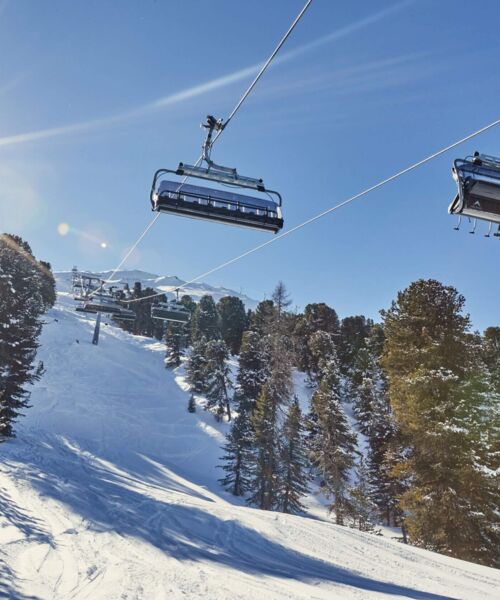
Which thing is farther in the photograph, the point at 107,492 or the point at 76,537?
the point at 107,492

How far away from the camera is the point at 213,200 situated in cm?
908

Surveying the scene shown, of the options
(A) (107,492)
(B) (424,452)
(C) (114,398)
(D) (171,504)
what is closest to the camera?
(D) (171,504)

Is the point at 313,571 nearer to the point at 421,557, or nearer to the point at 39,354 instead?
the point at 421,557

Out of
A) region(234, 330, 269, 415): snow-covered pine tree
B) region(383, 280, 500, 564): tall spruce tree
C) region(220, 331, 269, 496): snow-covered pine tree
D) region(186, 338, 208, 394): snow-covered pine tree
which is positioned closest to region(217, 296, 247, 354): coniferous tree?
region(186, 338, 208, 394): snow-covered pine tree

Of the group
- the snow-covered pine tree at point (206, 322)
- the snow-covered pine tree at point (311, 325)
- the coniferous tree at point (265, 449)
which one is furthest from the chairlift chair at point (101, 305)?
the snow-covered pine tree at point (206, 322)

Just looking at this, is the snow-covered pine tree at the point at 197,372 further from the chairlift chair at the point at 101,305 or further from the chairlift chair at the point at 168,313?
the chairlift chair at the point at 168,313

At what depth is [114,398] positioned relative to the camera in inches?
1594

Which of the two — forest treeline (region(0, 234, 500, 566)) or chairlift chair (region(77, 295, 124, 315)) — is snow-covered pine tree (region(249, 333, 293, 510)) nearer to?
forest treeline (region(0, 234, 500, 566))

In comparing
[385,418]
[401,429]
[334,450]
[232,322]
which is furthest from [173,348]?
[401,429]

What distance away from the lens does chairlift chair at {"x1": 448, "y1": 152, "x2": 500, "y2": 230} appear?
25.8ft

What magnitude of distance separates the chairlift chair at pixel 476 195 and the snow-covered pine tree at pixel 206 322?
216 ft

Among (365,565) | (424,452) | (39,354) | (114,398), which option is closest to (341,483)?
(424,452)

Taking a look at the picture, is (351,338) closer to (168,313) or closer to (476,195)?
(168,313)

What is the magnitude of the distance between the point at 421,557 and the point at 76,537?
8.40 m
